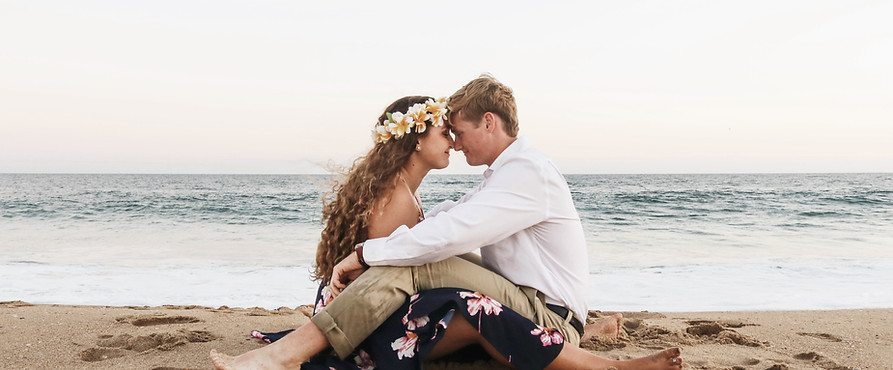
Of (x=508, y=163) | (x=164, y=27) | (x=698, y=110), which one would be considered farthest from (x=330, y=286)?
(x=698, y=110)

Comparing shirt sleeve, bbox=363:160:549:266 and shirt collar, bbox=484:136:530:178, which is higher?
shirt collar, bbox=484:136:530:178

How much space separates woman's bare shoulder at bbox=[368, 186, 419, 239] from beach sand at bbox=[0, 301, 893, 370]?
2.22 feet

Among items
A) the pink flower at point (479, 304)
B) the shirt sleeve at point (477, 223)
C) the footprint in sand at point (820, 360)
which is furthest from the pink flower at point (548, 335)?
the footprint in sand at point (820, 360)

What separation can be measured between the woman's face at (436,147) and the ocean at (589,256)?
0.58 meters

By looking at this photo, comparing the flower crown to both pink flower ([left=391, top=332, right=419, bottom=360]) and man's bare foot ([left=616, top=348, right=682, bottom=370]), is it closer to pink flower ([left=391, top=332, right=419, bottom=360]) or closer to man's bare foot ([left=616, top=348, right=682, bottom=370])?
pink flower ([left=391, top=332, right=419, bottom=360])

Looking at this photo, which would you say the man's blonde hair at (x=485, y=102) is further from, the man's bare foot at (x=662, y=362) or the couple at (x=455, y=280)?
the man's bare foot at (x=662, y=362)

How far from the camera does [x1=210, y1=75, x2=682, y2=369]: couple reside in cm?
248

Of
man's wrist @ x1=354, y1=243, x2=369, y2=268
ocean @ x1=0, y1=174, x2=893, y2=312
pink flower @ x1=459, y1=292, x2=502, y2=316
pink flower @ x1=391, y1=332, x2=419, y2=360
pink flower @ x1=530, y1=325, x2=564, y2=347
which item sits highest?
man's wrist @ x1=354, y1=243, x2=369, y2=268

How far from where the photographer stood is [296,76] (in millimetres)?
12641

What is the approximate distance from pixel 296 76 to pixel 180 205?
387 inches

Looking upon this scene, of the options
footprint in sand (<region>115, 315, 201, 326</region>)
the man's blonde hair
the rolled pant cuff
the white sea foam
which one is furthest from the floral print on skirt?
the white sea foam

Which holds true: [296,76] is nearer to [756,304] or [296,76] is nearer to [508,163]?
[756,304]

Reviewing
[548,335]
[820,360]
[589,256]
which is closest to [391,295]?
[548,335]

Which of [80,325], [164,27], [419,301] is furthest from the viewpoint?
[164,27]
